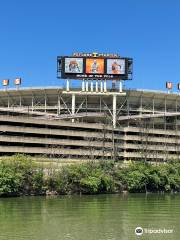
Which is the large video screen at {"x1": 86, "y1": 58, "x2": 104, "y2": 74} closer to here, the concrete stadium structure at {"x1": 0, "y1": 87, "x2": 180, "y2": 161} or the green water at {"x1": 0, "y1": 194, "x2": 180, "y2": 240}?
the concrete stadium structure at {"x1": 0, "y1": 87, "x2": 180, "y2": 161}

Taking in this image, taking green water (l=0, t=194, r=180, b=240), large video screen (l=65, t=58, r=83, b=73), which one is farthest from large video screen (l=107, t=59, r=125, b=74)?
green water (l=0, t=194, r=180, b=240)

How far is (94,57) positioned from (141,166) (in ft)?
144

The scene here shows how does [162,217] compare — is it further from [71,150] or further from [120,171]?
[71,150]

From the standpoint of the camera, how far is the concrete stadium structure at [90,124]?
148000mm

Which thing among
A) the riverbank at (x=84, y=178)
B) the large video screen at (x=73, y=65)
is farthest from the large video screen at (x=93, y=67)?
the riverbank at (x=84, y=178)

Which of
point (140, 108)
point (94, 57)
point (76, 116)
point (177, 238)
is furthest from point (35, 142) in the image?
point (177, 238)

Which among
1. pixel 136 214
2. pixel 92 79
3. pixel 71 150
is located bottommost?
pixel 136 214

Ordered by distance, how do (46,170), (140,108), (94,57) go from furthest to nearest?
(140,108), (94,57), (46,170)

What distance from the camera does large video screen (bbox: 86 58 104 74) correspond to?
165 m

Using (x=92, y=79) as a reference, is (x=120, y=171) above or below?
below

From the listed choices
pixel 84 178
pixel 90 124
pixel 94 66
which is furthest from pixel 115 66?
pixel 84 178

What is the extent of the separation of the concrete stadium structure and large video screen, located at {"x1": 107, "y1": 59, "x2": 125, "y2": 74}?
7.04 metres

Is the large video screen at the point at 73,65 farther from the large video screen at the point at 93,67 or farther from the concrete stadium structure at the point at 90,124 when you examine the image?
the concrete stadium structure at the point at 90,124

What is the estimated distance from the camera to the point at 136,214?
71188mm
